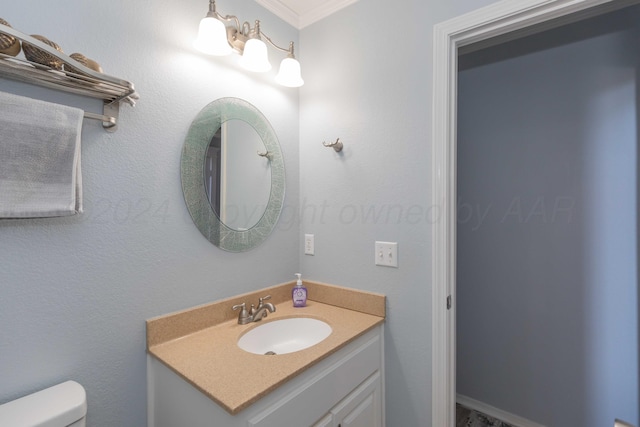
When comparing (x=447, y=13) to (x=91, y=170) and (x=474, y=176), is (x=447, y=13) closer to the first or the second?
(x=474, y=176)

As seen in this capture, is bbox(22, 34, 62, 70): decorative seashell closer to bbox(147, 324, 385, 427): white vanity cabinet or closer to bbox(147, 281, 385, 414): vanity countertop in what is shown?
bbox(147, 281, 385, 414): vanity countertop

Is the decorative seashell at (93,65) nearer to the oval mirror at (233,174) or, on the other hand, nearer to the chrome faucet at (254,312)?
the oval mirror at (233,174)

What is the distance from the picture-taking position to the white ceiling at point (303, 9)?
152 centimetres

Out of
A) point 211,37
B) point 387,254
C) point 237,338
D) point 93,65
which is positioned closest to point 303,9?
point 211,37

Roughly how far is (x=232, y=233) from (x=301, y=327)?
22.1 inches

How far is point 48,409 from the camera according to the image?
2.55 feet

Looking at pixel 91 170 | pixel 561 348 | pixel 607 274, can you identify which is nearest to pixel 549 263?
pixel 607 274

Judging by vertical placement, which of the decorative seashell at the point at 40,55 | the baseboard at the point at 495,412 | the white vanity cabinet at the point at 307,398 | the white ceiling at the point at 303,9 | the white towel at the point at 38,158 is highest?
the white ceiling at the point at 303,9

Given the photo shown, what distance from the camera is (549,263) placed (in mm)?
1754

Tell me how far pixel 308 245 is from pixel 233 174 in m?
0.58

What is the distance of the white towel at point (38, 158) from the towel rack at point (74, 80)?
8cm

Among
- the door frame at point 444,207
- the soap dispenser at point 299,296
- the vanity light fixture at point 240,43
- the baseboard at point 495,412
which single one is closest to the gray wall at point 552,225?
the baseboard at point 495,412

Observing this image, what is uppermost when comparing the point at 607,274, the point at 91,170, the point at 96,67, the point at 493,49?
the point at 493,49

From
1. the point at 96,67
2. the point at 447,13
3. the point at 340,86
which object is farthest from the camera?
the point at 340,86
